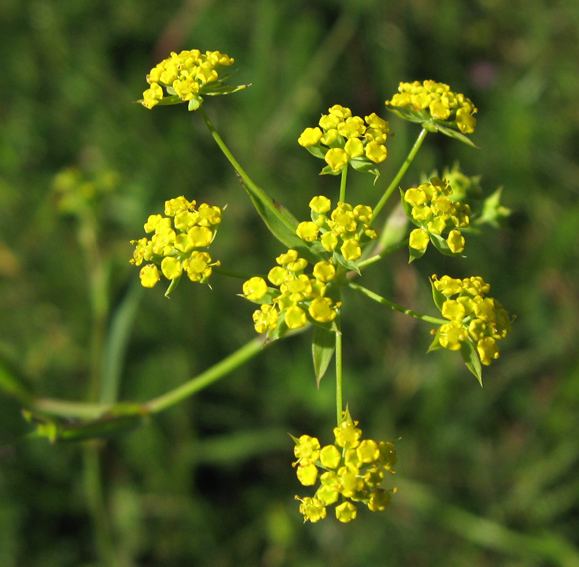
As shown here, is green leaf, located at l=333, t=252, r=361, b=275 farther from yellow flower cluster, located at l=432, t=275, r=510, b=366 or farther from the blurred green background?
the blurred green background

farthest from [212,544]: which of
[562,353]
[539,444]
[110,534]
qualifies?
[562,353]

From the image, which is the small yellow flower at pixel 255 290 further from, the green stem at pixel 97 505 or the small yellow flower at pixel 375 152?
the green stem at pixel 97 505

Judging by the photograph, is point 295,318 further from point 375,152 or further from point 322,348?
point 375,152

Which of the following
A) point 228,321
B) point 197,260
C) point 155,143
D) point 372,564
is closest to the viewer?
point 197,260

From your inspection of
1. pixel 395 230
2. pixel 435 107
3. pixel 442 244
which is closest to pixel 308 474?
pixel 442 244

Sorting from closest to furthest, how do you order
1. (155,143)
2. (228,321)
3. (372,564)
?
(372,564)
(228,321)
(155,143)

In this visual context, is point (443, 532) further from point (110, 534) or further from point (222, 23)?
point (222, 23)

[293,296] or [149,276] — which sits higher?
[149,276]
